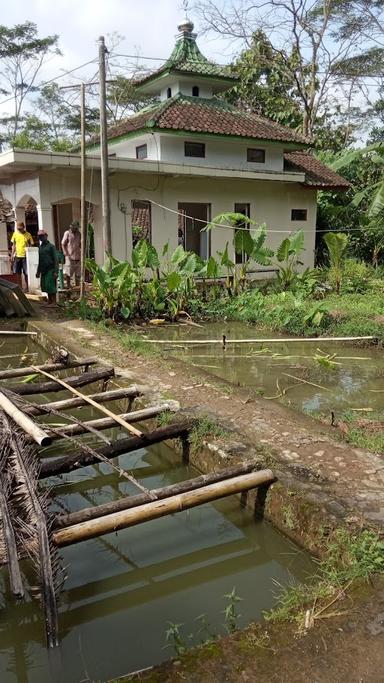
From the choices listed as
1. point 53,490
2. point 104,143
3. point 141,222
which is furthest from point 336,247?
point 53,490

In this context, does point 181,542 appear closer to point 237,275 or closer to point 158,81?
point 237,275

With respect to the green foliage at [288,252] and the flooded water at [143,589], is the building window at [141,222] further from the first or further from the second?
the flooded water at [143,589]

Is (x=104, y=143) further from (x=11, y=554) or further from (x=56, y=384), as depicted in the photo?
(x=11, y=554)

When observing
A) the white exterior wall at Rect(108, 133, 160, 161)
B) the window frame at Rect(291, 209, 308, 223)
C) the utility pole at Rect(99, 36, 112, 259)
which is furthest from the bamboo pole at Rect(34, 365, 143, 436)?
the window frame at Rect(291, 209, 308, 223)

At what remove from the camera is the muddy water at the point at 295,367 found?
7.05 m

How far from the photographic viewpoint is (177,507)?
146 inches

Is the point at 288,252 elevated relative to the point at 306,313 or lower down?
elevated

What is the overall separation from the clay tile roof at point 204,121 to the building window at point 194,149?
0.61 metres

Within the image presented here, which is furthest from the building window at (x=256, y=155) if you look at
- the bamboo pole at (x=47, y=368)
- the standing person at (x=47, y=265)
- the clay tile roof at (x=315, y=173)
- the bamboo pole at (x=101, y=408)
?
the bamboo pole at (x=101, y=408)

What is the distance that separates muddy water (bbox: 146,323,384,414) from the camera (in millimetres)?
7055

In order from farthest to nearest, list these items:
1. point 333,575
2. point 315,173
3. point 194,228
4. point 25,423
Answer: point 194,228 → point 315,173 → point 25,423 → point 333,575

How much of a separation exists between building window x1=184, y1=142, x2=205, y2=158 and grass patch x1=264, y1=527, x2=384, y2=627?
1434cm

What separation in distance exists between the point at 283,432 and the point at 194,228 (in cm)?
1728

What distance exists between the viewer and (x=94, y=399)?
579 centimetres
